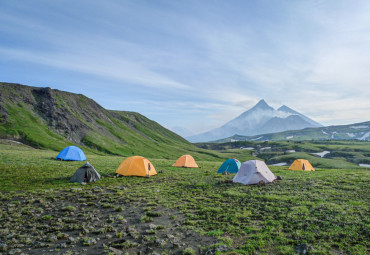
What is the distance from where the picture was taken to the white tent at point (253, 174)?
2366cm

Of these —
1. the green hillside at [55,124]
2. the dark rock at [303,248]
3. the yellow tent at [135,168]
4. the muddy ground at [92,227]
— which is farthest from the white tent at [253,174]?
the green hillside at [55,124]

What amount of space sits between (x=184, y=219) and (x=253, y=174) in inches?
492

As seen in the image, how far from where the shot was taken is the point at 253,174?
23.8 m

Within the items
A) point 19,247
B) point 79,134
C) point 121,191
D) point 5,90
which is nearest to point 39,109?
point 5,90

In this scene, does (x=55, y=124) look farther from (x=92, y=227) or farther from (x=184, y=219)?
(x=184, y=219)

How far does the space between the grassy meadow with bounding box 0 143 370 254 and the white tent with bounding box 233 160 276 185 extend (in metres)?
1.31

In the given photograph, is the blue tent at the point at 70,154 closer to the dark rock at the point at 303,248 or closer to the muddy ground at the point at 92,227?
the muddy ground at the point at 92,227

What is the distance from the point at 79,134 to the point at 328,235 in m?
134

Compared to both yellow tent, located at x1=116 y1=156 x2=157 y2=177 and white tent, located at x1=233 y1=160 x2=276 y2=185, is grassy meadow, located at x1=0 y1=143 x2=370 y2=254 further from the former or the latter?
yellow tent, located at x1=116 y1=156 x2=157 y2=177

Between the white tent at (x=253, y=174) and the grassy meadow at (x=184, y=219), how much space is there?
4.30 feet

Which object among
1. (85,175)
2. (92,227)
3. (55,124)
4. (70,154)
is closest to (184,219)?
(92,227)

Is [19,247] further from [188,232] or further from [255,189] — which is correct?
[255,189]

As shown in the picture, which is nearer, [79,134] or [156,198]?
[156,198]

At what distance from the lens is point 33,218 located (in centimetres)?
1342
